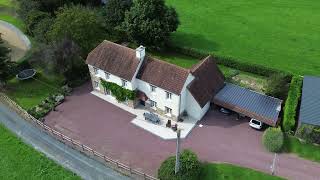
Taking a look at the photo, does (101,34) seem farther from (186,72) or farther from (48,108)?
(186,72)

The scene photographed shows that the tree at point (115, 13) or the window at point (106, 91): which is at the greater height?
the tree at point (115, 13)

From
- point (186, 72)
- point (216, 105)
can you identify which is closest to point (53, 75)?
point (186, 72)

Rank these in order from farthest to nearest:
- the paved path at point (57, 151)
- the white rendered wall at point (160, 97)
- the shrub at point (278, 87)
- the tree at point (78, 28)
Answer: the tree at point (78, 28), the shrub at point (278, 87), the white rendered wall at point (160, 97), the paved path at point (57, 151)

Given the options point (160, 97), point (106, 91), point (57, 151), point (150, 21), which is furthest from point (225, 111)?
point (57, 151)

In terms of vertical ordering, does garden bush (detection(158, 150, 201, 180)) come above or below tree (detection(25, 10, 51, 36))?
below

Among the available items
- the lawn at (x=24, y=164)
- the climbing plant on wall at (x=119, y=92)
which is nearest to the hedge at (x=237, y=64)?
the climbing plant on wall at (x=119, y=92)

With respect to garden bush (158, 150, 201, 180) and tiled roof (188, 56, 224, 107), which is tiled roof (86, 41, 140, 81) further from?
garden bush (158, 150, 201, 180)

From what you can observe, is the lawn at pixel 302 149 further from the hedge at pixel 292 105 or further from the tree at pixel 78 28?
the tree at pixel 78 28

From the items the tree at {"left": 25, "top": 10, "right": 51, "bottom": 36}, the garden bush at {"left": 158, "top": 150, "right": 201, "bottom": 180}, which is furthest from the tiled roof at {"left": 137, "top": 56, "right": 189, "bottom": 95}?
the tree at {"left": 25, "top": 10, "right": 51, "bottom": 36}
